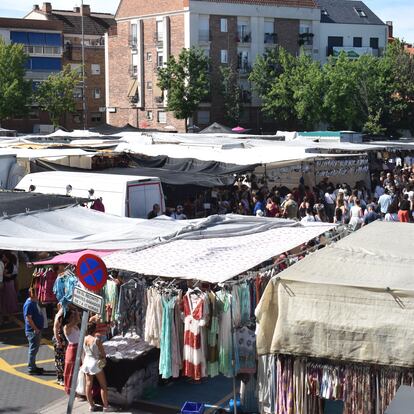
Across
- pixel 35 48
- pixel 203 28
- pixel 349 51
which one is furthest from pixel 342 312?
pixel 35 48

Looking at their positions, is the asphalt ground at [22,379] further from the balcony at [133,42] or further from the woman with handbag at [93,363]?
the balcony at [133,42]

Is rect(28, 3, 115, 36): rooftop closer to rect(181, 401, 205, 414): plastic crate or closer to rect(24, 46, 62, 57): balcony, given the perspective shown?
rect(24, 46, 62, 57): balcony

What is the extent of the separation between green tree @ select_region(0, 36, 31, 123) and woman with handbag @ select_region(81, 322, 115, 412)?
49.0 meters

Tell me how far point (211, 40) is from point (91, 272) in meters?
51.8

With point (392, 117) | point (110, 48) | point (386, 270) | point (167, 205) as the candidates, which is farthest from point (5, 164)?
point (110, 48)

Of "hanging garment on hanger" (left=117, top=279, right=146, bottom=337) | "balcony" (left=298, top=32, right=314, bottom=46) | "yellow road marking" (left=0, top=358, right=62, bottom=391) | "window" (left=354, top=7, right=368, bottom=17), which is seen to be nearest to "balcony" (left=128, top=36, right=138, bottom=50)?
"balcony" (left=298, top=32, right=314, bottom=46)

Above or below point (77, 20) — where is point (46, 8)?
above

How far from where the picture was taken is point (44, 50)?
66.2 m

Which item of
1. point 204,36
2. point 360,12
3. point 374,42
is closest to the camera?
point 204,36

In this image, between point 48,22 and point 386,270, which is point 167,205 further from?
point 48,22

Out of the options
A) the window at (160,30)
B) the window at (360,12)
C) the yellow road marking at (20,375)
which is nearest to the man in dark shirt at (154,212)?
the yellow road marking at (20,375)

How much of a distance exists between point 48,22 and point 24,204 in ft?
176

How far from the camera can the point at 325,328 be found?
7.90m

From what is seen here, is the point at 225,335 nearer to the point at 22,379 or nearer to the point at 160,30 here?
the point at 22,379
